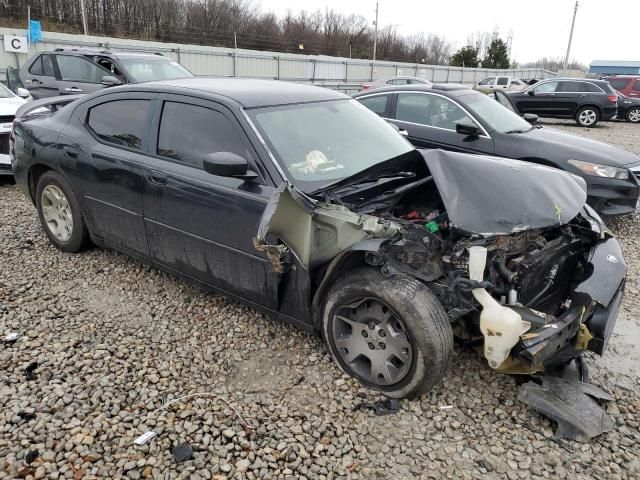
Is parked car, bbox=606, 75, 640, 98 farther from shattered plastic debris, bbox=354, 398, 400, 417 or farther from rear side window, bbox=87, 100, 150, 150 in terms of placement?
shattered plastic debris, bbox=354, 398, 400, 417

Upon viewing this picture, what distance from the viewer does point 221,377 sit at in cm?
300

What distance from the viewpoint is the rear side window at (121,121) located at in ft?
12.3

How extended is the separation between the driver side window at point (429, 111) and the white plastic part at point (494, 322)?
14.2 ft

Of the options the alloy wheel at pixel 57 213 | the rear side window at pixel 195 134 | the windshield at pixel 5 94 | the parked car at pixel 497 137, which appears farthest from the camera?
the windshield at pixel 5 94

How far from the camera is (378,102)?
7.23m

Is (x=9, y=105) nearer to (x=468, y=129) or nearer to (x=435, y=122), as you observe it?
(x=435, y=122)

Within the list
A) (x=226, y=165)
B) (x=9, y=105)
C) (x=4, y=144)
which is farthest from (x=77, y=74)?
(x=226, y=165)

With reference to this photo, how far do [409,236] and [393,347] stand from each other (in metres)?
0.61

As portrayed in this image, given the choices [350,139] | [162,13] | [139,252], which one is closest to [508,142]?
[350,139]

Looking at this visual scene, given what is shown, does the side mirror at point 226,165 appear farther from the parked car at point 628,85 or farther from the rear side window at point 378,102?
the parked car at point 628,85

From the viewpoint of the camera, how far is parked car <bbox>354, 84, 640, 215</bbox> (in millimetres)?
5715

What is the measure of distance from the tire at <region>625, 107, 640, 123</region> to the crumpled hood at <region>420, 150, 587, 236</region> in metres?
19.7

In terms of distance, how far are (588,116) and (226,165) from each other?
17659 millimetres

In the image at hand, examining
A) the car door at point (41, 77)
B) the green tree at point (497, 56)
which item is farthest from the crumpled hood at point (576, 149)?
the green tree at point (497, 56)
